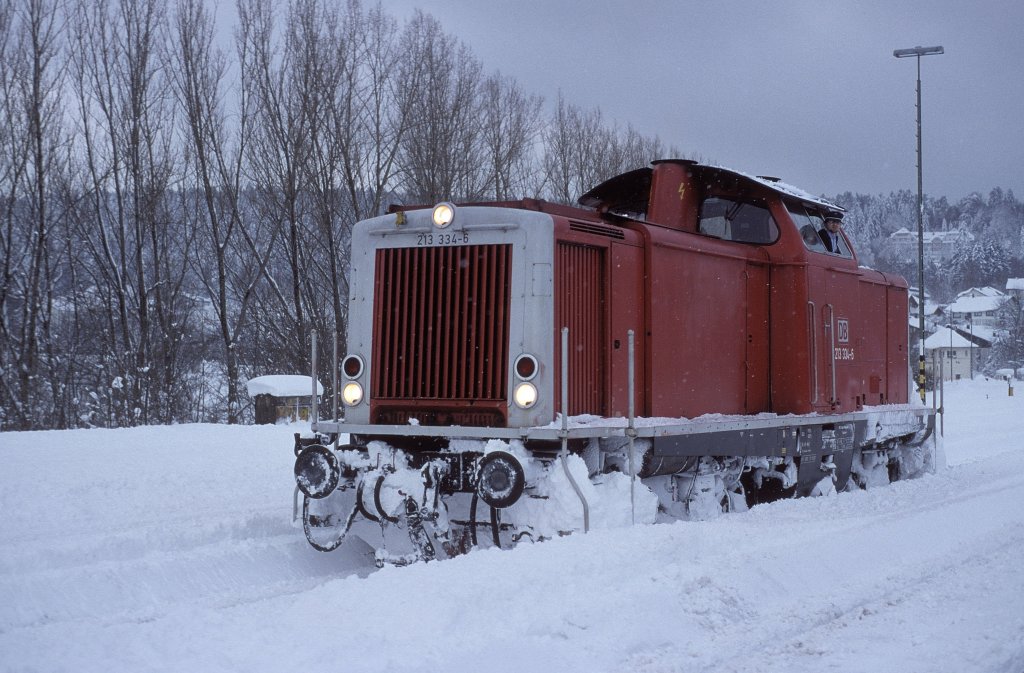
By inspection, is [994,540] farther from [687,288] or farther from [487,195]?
[487,195]

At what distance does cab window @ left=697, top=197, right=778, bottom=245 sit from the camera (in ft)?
29.7

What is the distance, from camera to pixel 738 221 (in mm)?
9203

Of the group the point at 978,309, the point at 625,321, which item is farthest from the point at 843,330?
the point at 978,309

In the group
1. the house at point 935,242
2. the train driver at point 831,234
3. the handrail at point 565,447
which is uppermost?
the house at point 935,242

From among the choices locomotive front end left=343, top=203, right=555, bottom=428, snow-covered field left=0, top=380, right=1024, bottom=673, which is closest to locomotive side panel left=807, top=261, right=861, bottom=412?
snow-covered field left=0, top=380, right=1024, bottom=673

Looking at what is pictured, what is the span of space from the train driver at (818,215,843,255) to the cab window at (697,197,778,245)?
0.91 metres

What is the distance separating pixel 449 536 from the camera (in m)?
6.63

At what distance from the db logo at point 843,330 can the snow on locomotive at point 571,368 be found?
35 cm

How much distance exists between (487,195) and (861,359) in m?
16.3

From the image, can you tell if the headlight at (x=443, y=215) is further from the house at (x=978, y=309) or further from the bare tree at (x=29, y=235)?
the house at (x=978, y=309)

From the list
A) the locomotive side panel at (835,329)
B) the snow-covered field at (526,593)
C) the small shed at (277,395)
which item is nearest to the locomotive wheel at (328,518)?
the snow-covered field at (526,593)

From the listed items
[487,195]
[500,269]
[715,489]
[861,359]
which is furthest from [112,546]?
[487,195]

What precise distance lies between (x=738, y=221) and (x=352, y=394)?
434 centimetres

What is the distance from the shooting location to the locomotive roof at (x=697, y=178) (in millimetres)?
8852
